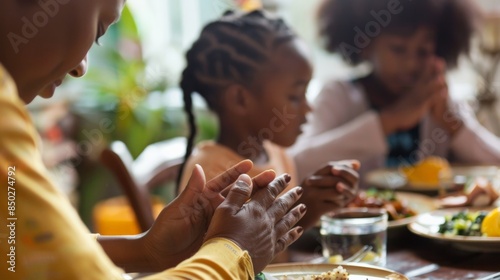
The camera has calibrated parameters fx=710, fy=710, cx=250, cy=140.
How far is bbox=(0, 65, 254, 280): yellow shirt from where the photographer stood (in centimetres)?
63

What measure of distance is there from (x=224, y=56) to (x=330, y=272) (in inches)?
35.1

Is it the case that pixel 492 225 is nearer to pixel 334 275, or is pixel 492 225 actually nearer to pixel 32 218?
pixel 334 275

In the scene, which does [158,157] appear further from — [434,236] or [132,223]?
[434,236]

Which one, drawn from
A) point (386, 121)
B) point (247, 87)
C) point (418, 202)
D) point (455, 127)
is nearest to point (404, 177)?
point (386, 121)

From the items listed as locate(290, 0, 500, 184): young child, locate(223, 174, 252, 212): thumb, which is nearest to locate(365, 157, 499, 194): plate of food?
locate(290, 0, 500, 184): young child

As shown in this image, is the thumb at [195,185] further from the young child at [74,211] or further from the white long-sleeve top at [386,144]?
the white long-sleeve top at [386,144]

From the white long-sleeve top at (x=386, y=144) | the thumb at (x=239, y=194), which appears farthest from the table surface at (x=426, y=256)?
the white long-sleeve top at (x=386, y=144)

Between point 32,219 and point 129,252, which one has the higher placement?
point 32,219

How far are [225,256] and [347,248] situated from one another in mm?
535

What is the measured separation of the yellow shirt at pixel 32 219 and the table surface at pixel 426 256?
71cm

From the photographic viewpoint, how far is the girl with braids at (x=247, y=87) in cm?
172

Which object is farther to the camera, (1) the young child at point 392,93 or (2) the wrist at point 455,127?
(2) the wrist at point 455,127

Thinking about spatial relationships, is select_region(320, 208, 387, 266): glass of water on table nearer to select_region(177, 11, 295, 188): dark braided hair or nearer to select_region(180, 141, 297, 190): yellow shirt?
select_region(180, 141, 297, 190): yellow shirt

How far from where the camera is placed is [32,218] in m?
0.63
